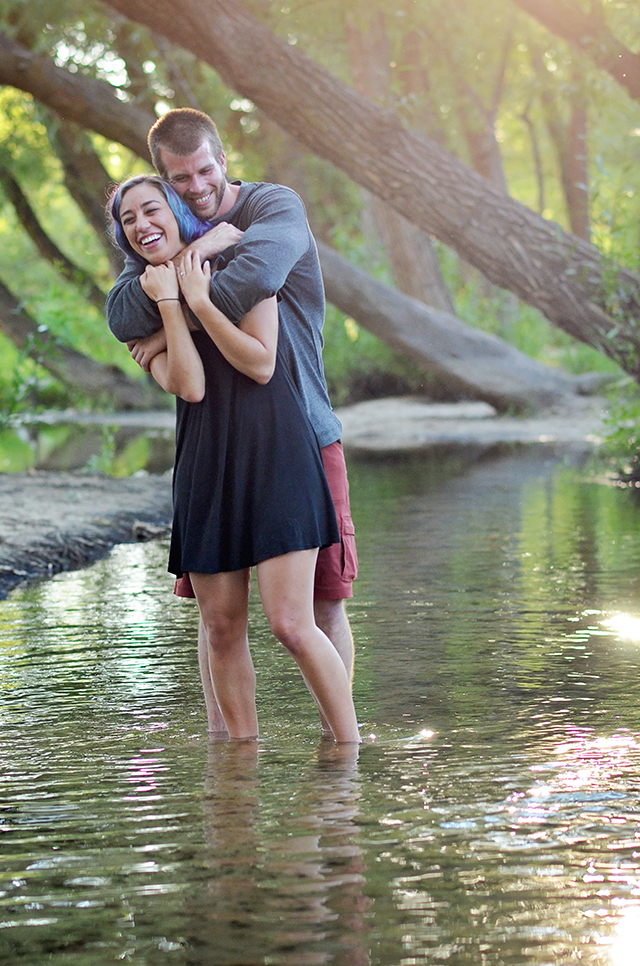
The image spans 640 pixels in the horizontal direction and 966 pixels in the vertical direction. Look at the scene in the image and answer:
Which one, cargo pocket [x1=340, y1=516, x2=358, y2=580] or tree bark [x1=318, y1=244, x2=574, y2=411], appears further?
tree bark [x1=318, y1=244, x2=574, y2=411]

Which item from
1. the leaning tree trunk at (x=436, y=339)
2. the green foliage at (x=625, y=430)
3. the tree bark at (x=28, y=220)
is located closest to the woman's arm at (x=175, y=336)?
the green foliage at (x=625, y=430)

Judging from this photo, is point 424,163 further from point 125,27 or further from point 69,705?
point 125,27

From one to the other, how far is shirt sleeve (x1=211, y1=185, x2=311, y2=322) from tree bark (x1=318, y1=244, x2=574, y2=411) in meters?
12.7

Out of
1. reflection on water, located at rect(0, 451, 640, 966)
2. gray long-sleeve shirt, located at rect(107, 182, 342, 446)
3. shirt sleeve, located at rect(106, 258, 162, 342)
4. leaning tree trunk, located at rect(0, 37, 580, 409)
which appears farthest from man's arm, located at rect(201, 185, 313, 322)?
leaning tree trunk, located at rect(0, 37, 580, 409)

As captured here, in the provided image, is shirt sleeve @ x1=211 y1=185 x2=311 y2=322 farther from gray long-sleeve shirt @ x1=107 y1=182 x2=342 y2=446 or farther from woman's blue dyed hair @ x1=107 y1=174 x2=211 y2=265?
woman's blue dyed hair @ x1=107 y1=174 x2=211 y2=265

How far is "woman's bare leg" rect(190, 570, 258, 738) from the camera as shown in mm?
3564

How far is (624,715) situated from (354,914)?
1686 mm

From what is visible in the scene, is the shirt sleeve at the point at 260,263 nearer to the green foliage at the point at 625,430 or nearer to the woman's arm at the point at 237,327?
the woman's arm at the point at 237,327

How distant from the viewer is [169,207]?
348cm

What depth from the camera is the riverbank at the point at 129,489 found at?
7727 mm

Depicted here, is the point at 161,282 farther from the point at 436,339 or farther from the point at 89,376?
the point at 89,376

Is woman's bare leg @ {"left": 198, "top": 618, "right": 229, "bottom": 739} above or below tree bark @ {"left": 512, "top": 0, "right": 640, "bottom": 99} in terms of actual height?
below

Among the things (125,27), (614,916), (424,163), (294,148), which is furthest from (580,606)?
(294,148)

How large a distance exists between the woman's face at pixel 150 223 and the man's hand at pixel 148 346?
7.9 inches
